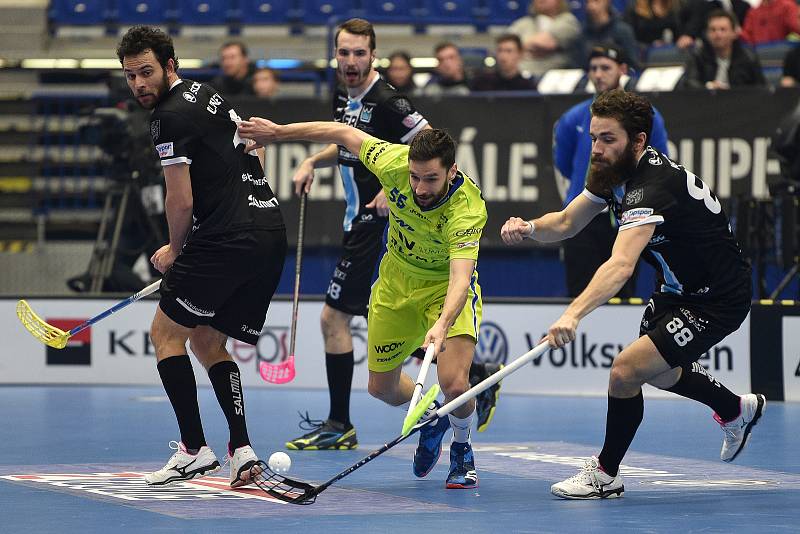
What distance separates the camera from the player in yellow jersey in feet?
20.1

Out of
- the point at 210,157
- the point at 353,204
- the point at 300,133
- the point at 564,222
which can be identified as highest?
the point at 300,133

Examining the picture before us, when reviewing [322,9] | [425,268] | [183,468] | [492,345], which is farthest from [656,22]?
[183,468]

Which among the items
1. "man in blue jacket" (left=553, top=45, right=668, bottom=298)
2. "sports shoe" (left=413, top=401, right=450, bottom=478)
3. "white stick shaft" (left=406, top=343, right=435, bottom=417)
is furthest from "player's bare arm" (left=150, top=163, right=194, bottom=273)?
"man in blue jacket" (left=553, top=45, right=668, bottom=298)

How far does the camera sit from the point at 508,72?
1268 centimetres

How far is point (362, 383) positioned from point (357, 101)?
12.4 feet

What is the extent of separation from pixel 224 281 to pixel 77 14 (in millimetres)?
11162

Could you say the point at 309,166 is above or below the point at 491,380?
above

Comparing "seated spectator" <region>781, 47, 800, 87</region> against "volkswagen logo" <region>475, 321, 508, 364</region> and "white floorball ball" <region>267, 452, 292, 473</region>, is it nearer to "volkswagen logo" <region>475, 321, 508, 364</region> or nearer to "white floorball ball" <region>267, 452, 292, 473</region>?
"volkswagen logo" <region>475, 321, 508, 364</region>

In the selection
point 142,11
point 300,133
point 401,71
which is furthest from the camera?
point 142,11

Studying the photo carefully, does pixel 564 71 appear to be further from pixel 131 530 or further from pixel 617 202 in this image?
pixel 131 530

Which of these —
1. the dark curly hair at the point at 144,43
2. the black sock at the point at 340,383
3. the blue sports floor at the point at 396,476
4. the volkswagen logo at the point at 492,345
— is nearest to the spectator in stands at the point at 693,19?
the volkswagen logo at the point at 492,345

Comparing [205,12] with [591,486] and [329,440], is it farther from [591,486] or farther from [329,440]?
[591,486]

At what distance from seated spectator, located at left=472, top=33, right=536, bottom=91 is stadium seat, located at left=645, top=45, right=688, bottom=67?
1.34 m

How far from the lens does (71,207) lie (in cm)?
1360
